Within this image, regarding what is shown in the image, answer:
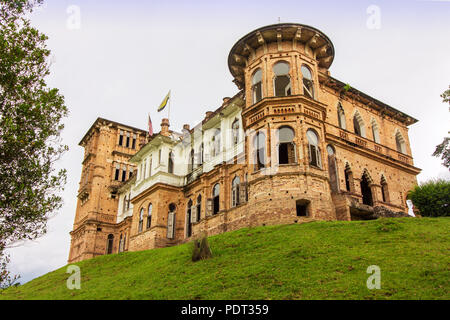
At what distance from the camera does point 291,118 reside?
82.8ft

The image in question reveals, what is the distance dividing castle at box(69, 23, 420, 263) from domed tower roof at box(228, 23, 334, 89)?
69mm

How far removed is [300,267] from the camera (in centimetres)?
1434

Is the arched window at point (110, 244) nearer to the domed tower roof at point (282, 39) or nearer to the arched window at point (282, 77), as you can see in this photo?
the domed tower roof at point (282, 39)

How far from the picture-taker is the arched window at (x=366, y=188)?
1161 inches

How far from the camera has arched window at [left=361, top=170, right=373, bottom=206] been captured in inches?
1161

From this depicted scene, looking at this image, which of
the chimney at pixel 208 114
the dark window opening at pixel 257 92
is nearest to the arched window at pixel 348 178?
the dark window opening at pixel 257 92

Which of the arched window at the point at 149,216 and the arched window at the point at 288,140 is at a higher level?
the arched window at the point at 288,140

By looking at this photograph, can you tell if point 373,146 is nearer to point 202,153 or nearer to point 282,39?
point 282,39

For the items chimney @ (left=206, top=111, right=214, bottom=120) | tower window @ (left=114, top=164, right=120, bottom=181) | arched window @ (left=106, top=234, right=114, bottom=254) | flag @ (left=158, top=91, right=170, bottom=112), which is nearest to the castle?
chimney @ (left=206, top=111, right=214, bottom=120)

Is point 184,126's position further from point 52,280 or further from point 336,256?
point 336,256

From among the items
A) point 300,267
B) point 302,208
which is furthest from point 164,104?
point 300,267

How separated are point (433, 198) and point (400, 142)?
10652 mm

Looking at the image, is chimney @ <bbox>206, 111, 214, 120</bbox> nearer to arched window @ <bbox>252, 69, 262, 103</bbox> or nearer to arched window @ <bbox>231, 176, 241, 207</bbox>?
arched window @ <bbox>252, 69, 262, 103</bbox>

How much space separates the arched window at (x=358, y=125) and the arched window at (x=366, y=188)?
371cm
